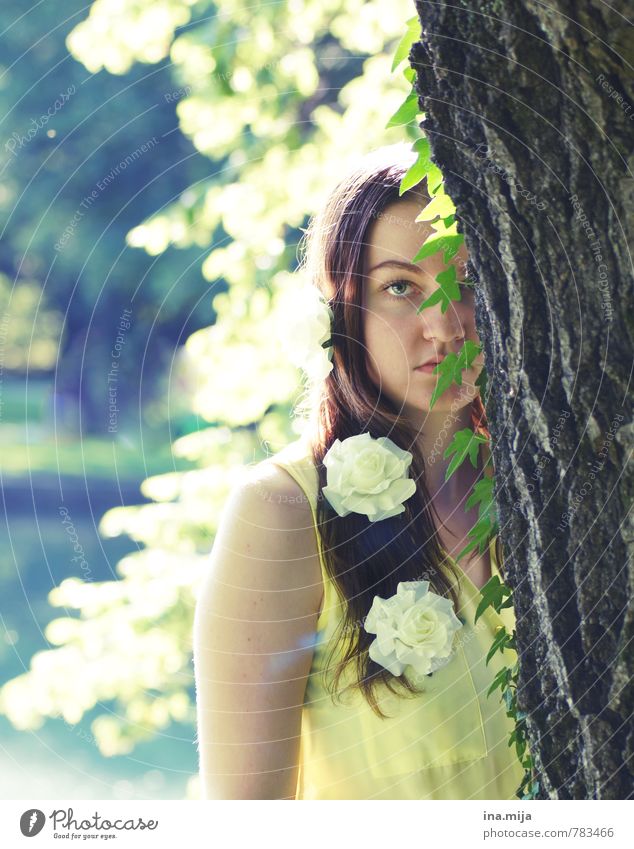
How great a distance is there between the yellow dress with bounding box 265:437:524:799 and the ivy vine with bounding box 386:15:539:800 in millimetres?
58

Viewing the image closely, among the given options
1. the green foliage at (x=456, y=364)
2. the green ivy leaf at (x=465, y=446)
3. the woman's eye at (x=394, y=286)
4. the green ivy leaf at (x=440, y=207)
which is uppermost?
the woman's eye at (x=394, y=286)

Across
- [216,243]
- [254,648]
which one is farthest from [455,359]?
[216,243]

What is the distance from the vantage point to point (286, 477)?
984mm

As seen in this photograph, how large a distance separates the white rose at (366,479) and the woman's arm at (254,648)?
53 millimetres

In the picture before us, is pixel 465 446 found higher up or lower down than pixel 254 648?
higher up

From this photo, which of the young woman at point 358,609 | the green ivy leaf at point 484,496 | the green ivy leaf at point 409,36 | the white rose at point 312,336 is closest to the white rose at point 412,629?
the young woman at point 358,609

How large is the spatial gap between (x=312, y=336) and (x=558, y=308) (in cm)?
40

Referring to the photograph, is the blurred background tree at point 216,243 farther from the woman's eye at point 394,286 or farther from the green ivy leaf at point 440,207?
the green ivy leaf at point 440,207

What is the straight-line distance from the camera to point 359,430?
1.04m

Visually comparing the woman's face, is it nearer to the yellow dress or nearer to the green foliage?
the green foliage

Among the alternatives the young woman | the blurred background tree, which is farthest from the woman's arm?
the blurred background tree

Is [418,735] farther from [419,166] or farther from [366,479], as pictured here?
[419,166]

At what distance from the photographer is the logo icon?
2.39 feet

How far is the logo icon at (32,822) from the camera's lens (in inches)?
28.7
